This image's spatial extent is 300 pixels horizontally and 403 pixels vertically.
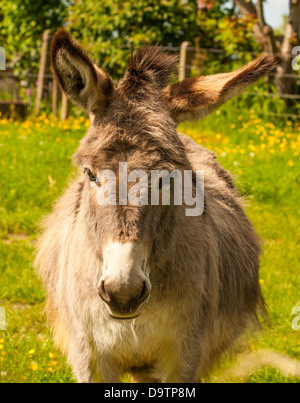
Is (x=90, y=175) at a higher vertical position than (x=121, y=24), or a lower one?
lower

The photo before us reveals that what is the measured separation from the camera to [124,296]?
2090 millimetres

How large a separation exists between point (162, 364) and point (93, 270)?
25.4 inches

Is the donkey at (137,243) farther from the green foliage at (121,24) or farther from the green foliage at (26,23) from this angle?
the green foliage at (26,23)

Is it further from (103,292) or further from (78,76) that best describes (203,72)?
(103,292)

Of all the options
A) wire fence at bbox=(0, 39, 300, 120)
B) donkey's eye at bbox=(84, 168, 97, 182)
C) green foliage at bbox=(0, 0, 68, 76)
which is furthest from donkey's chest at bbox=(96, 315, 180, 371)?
green foliage at bbox=(0, 0, 68, 76)

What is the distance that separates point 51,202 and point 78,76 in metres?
2.98

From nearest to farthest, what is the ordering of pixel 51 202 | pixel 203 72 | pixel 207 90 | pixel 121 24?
pixel 207 90
pixel 51 202
pixel 121 24
pixel 203 72

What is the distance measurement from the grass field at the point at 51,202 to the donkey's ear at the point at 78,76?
110cm

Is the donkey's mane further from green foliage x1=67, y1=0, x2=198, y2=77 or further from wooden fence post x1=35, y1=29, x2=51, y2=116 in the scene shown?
wooden fence post x1=35, y1=29, x2=51, y2=116

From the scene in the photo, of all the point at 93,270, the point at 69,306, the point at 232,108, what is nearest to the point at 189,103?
the point at 93,270

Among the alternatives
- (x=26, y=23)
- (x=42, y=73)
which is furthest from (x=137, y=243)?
(x=26, y=23)

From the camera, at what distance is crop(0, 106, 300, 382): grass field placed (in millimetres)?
3785

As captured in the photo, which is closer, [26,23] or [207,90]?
[207,90]

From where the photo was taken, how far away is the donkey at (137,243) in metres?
2.24
